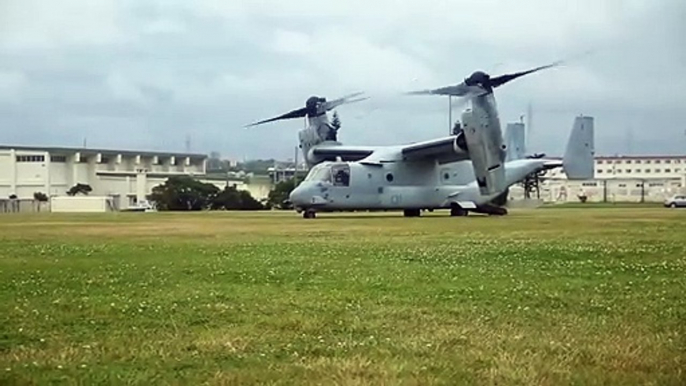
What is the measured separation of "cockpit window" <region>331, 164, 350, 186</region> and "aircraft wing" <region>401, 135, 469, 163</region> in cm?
332

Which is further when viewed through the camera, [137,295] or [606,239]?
[606,239]

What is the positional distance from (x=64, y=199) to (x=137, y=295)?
70107 millimetres

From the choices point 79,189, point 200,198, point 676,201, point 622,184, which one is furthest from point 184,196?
point 676,201

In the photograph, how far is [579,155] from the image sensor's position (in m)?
52.4

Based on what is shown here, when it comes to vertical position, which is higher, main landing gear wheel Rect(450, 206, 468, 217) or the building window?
the building window

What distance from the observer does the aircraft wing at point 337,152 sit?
58.3m

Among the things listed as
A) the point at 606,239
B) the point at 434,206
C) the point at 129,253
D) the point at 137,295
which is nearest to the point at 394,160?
the point at 434,206

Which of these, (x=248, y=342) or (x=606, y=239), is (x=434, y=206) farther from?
(x=248, y=342)

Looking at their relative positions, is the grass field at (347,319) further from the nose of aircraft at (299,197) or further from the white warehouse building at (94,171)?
the white warehouse building at (94,171)

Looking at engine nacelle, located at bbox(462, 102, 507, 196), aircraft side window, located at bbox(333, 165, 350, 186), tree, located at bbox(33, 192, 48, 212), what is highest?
engine nacelle, located at bbox(462, 102, 507, 196)

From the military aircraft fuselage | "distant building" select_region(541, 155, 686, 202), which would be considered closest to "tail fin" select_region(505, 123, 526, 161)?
"distant building" select_region(541, 155, 686, 202)

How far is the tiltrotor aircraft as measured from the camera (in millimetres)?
42719

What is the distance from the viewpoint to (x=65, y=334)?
8203 millimetres

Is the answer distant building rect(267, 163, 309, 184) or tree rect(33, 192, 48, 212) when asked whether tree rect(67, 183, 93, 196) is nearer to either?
tree rect(33, 192, 48, 212)
